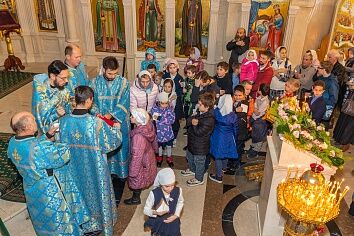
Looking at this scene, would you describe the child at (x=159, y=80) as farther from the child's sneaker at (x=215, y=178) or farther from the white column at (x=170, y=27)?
the white column at (x=170, y=27)

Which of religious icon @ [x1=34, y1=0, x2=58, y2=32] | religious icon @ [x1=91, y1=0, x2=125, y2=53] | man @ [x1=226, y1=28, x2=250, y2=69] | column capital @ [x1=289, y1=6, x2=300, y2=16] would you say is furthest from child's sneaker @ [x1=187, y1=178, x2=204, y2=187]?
religious icon @ [x1=34, y1=0, x2=58, y2=32]

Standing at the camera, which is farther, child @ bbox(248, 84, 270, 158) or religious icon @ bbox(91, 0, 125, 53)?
religious icon @ bbox(91, 0, 125, 53)

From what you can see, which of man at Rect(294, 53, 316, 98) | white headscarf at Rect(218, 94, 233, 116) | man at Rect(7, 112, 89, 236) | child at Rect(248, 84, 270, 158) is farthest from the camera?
man at Rect(294, 53, 316, 98)

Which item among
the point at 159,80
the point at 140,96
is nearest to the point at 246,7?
the point at 159,80

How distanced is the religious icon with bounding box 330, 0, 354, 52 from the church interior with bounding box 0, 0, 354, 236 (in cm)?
2

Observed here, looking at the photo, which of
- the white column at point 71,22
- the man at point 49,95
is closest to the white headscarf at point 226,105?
the man at point 49,95

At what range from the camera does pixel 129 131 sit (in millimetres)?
4914

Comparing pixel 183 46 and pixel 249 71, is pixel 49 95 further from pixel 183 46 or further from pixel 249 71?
pixel 183 46

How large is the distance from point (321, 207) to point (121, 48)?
8011 mm

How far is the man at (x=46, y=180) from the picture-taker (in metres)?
3.13

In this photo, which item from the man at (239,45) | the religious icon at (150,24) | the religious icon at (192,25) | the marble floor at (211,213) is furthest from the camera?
the religious icon at (150,24)

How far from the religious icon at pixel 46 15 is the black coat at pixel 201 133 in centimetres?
718

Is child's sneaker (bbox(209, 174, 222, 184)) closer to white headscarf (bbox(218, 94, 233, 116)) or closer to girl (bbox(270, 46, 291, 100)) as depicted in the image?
white headscarf (bbox(218, 94, 233, 116))

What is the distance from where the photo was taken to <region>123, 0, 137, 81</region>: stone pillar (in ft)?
29.4
